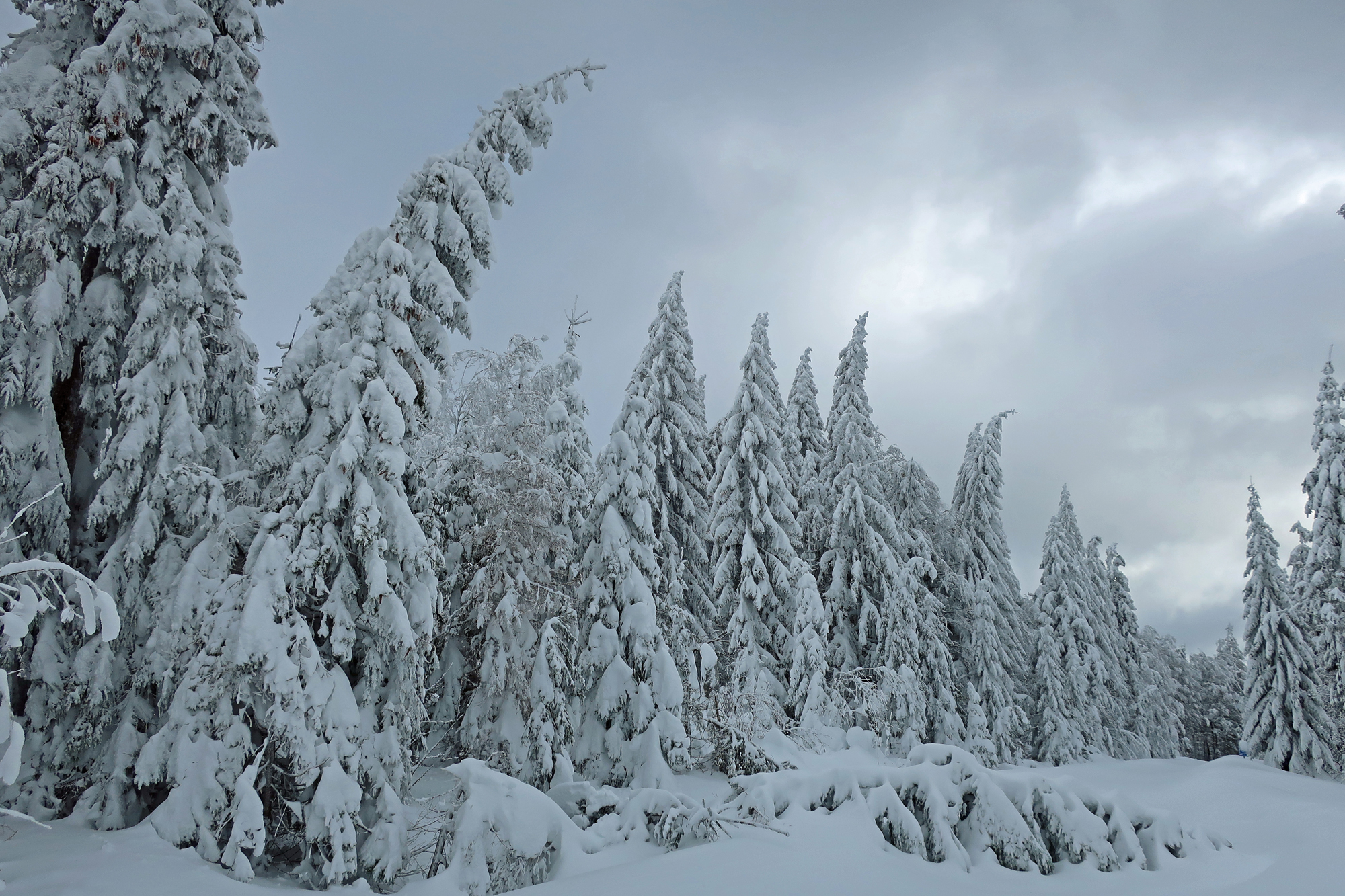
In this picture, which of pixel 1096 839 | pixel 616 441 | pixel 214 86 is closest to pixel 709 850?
pixel 1096 839

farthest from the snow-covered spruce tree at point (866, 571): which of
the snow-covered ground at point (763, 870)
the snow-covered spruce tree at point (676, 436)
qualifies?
the snow-covered ground at point (763, 870)

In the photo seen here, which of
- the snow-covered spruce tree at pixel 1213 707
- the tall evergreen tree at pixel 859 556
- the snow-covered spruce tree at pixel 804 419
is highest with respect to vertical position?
the snow-covered spruce tree at pixel 804 419

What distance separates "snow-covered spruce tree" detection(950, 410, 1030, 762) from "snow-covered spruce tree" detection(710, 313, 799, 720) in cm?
775

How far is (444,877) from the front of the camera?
7852 mm

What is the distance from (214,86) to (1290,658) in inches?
1449

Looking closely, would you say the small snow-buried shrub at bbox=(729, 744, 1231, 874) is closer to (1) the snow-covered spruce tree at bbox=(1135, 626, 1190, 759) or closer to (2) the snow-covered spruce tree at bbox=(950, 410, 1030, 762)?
(2) the snow-covered spruce tree at bbox=(950, 410, 1030, 762)

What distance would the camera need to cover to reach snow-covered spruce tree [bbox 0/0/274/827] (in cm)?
1047

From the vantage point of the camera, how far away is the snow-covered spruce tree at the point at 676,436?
63.1 ft

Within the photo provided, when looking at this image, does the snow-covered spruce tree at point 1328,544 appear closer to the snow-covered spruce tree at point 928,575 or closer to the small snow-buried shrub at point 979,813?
the snow-covered spruce tree at point 928,575

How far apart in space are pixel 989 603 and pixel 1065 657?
29.1 feet

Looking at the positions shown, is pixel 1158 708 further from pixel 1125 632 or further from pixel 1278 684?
pixel 1278 684

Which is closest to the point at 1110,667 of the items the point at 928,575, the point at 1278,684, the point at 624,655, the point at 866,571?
the point at 1278,684

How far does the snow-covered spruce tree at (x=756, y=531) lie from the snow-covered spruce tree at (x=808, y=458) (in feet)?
10.9

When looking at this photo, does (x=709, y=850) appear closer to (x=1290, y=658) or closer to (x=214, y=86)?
(x=214, y=86)
